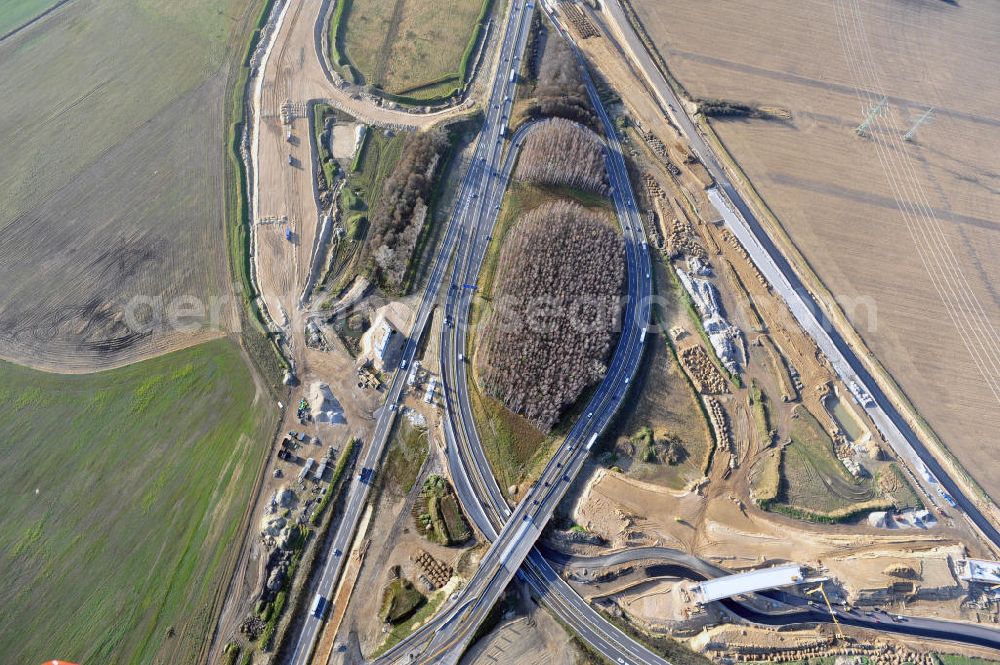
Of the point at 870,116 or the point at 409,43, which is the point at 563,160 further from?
the point at 870,116

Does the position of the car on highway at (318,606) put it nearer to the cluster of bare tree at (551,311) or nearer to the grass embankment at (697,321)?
the cluster of bare tree at (551,311)

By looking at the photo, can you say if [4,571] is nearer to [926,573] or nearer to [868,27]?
[926,573]

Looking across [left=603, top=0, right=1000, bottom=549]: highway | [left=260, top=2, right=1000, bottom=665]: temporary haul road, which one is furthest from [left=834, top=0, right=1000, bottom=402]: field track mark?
[left=260, top=2, right=1000, bottom=665]: temporary haul road

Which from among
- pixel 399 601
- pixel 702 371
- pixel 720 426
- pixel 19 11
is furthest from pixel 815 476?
pixel 19 11

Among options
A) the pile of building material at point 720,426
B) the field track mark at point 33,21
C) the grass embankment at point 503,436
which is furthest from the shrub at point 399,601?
the field track mark at point 33,21

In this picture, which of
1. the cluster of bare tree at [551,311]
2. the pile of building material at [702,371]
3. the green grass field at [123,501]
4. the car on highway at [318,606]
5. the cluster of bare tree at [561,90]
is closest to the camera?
the green grass field at [123,501]

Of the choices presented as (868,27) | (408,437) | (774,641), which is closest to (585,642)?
(774,641)
